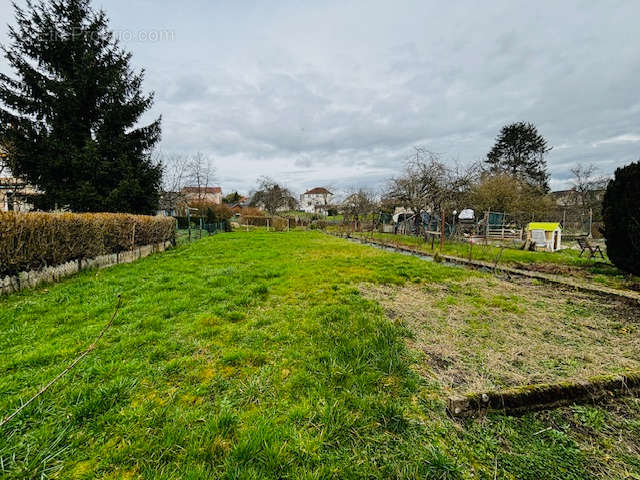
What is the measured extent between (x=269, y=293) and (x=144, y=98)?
13690mm

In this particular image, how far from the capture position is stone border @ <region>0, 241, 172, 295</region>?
466 cm

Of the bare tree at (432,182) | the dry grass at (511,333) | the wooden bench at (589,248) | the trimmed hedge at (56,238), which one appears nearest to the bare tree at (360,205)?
the bare tree at (432,182)

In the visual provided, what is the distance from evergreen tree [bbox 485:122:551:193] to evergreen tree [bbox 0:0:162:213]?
37.1 m

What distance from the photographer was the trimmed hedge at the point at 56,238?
4.64 m

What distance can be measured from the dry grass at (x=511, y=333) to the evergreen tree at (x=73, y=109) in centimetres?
1289

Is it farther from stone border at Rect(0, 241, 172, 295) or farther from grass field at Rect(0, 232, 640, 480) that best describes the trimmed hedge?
grass field at Rect(0, 232, 640, 480)

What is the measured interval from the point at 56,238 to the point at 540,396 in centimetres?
852

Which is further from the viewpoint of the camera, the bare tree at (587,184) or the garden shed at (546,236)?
the bare tree at (587,184)

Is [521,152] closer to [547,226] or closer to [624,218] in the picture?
[547,226]

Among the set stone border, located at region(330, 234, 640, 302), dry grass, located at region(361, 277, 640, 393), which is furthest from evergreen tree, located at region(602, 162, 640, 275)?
dry grass, located at region(361, 277, 640, 393)

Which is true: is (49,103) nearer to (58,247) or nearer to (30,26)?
(30,26)

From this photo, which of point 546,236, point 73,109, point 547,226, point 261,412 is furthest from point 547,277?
point 73,109

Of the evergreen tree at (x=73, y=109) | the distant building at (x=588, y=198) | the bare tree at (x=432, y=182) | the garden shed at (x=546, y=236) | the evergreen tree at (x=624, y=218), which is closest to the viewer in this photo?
the evergreen tree at (x=624, y=218)

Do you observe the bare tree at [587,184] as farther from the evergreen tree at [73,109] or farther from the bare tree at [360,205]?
the evergreen tree at [73,109]
